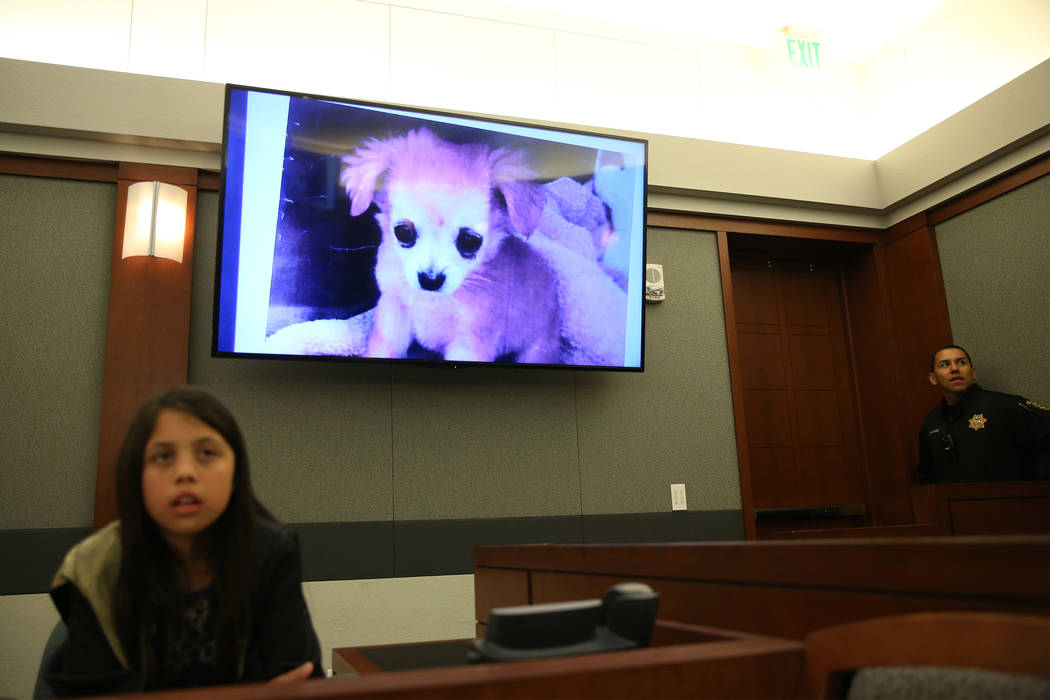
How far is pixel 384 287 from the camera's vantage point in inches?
131

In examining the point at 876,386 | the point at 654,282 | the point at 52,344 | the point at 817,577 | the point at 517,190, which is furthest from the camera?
A: the point at 876,386

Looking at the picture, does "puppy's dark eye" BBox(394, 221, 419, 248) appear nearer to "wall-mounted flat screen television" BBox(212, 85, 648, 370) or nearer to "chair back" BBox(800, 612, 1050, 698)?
"wall-mounted flat screen television" BBox(212, 85, 648, 370)

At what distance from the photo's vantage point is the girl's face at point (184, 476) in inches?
46.4

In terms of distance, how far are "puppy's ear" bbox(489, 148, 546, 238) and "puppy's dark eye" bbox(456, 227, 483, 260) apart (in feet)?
0.58

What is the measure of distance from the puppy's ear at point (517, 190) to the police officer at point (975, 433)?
2.03m

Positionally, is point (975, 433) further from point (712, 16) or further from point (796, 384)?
point (712, 16)

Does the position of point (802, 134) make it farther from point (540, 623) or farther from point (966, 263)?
point (540, 623)

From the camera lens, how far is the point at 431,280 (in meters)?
3.39

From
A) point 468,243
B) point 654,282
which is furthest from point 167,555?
point 654,282

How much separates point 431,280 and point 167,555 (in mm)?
2255

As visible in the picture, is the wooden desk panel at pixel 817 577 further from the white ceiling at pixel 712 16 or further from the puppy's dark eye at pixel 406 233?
the white ceiling at pixel 712 16

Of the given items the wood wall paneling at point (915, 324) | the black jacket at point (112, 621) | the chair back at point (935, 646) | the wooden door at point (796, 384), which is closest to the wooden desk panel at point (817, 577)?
the chair back at point (935, 646)

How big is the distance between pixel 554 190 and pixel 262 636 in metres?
2.72

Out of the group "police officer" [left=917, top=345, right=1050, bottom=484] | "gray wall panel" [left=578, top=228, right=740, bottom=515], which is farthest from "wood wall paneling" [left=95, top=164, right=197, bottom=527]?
"police officer" [left=917, top=345, right=1050, bottom=484]
